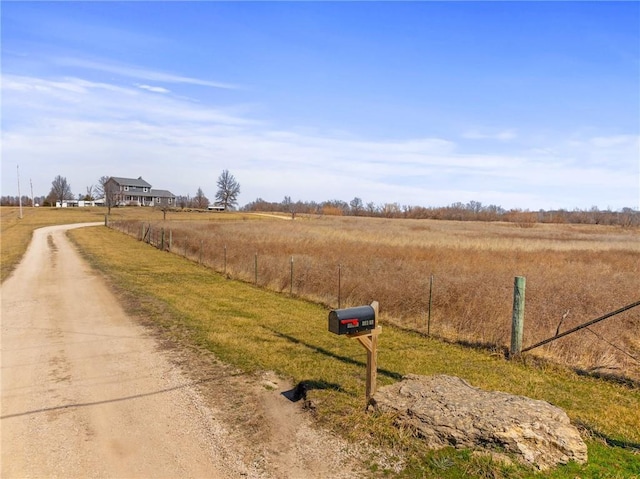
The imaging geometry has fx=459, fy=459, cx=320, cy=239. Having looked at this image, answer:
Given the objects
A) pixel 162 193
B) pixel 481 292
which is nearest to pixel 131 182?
pixel 162 193

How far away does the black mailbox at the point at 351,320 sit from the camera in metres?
4.93

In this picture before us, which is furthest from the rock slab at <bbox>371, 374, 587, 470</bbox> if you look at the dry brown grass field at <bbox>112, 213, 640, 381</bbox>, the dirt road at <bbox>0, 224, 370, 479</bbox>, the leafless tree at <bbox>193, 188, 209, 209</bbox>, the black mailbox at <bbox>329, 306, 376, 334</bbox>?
the leafless tree at <bbox>193, 188, 209, 209</bbox>

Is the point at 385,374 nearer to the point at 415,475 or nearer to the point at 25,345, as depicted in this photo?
the point at 415,475

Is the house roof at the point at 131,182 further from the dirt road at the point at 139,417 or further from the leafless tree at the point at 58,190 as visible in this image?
the dirt road at the point at 139,417

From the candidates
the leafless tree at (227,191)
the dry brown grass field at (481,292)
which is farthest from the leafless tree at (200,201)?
the dry brown grass field at (481,292)

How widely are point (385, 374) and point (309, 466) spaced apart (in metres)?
2.78

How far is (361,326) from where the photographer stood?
513 cm

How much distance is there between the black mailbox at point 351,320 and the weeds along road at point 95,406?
1.73 meters

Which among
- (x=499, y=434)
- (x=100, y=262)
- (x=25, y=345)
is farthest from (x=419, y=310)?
(x=100, y=262)

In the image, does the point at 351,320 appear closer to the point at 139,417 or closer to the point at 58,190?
the point at 139,417

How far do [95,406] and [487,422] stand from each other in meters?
4.59

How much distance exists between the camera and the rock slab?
4426 mm

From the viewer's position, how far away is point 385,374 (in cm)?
698

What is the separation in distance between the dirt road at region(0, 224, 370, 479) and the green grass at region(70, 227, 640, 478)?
51cm
